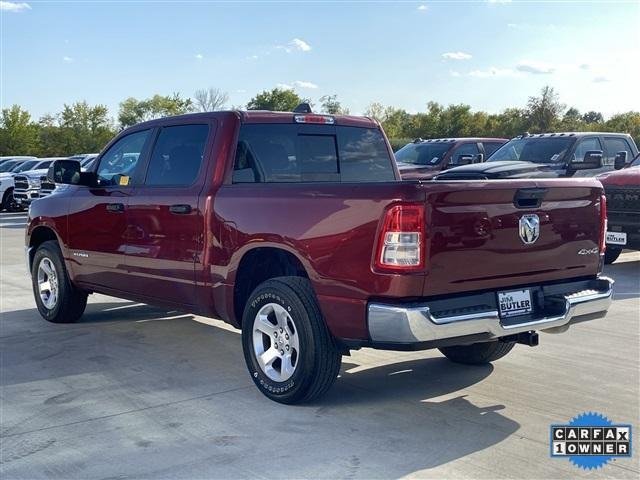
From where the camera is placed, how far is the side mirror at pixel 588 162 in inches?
458

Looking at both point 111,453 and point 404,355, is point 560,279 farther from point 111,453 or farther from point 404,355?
point 111,453

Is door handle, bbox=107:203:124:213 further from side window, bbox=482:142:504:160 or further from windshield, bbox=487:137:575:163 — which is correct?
side window, bbox=482:142:504:160

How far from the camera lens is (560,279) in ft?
15.9

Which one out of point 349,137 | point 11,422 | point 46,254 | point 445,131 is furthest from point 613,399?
point 445,131

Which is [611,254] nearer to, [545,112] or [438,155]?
[438,155]

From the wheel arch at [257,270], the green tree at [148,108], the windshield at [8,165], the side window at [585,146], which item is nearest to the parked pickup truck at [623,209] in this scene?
the side window at [585,146]

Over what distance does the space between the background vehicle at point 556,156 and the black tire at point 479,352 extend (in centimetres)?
586

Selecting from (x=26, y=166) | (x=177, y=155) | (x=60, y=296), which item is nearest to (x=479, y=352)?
(x=177, y=155)

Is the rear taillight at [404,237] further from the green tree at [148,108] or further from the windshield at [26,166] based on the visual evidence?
the green tree at [148,108]

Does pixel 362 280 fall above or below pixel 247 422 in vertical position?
above

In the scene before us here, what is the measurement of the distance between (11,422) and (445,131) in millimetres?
46526

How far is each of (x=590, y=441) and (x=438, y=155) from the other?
11.6 metres

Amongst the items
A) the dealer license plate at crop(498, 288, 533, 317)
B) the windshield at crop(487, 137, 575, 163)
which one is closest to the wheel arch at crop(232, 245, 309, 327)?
the dealer license plate at crop(498, 288, 533, 317)

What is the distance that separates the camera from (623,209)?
10.2 meters
